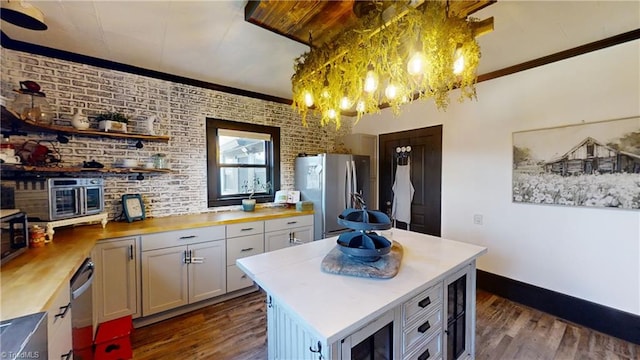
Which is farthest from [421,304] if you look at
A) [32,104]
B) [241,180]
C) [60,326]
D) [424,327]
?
[32,104]

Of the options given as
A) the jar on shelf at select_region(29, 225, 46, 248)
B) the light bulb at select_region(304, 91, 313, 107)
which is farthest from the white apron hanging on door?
the jar on shelf at select_region(29, 225, 46, 248)

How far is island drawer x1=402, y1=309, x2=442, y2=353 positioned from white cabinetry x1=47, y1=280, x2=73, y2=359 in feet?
5.54

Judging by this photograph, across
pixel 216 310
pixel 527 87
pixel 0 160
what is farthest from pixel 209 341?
pixel 527 87

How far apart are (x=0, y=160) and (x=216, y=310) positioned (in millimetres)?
2108

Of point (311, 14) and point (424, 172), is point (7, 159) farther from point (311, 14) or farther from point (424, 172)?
point (424, 172)

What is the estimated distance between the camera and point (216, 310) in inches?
104

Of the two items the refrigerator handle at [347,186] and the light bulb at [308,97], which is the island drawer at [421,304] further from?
the refrigerator handle at [347,186]

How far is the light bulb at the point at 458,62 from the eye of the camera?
151 centimetres

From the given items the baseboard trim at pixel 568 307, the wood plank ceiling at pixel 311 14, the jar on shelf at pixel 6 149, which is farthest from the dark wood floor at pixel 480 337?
the wood plank ceiling at pixel 311 14

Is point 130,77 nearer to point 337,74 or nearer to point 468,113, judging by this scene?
point 337,74

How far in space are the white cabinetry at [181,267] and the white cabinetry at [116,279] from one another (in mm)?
73

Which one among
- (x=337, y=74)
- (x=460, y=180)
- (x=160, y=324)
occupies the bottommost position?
(x=160, y=324)

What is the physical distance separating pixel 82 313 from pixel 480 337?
3.13 metres

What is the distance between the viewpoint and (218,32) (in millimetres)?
2041
